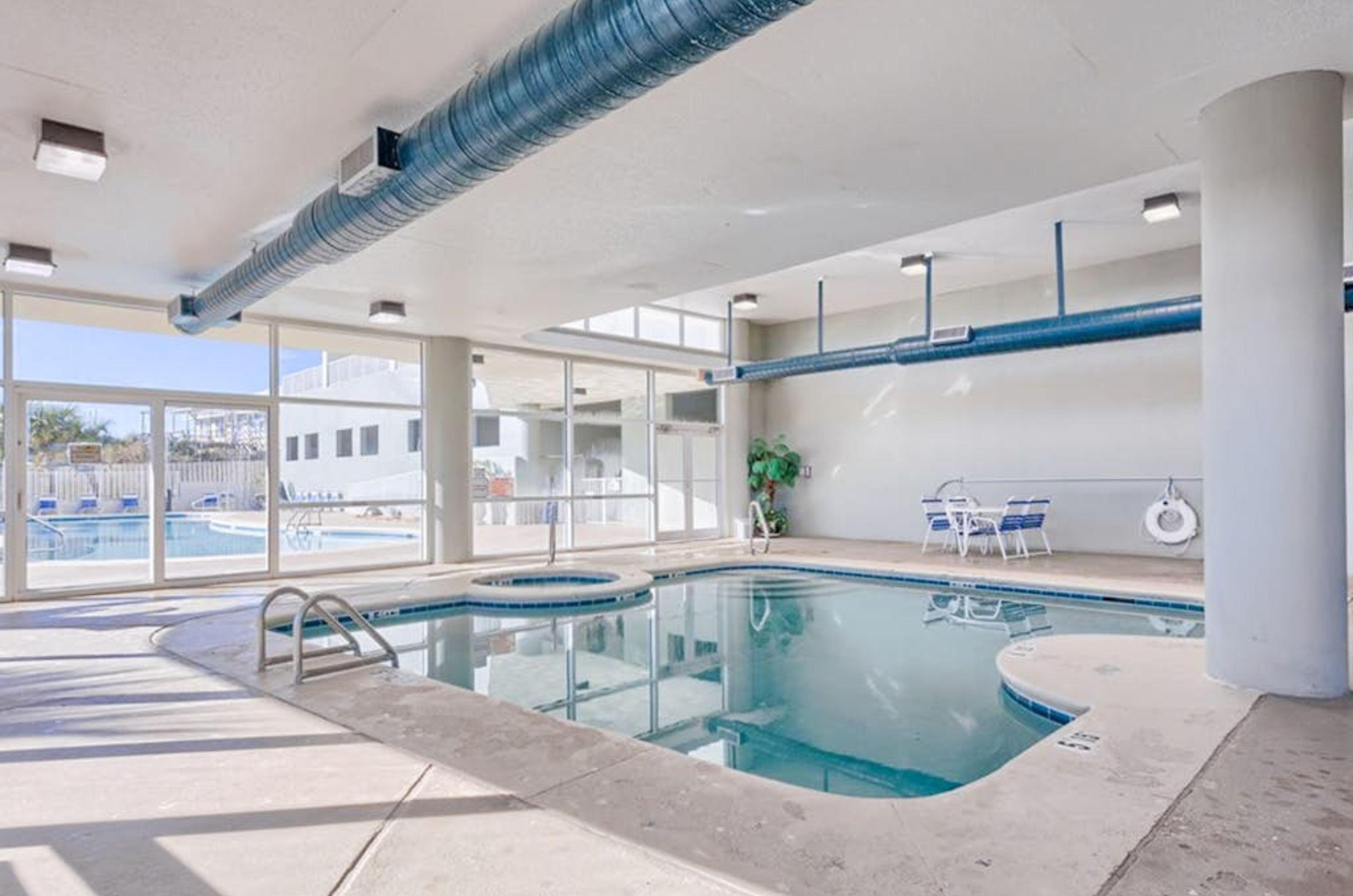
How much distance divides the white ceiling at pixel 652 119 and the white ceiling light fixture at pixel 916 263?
2.71m

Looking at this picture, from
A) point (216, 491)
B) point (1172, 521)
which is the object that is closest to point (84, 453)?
point (216, 491)

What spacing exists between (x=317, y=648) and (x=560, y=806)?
259 centimetres

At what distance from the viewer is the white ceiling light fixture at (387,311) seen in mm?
7199

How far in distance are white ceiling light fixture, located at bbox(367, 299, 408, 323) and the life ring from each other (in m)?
8.28

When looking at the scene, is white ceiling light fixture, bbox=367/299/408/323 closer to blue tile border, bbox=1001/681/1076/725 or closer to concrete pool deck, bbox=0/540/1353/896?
concrete pool deck, bbox=0/540/1353/896

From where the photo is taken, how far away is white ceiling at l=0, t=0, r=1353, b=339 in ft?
9.46

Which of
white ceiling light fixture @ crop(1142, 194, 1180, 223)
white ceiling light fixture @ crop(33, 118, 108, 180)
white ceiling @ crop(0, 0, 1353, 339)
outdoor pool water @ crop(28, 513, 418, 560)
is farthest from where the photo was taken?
outdoor pool water @ crop(28, 513, 418, 560)

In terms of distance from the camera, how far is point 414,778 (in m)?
2.56

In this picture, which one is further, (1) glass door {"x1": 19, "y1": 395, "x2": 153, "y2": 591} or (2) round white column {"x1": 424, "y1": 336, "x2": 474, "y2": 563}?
(2) round white column {"x1": 424, "y1": 336, "x2": 474, "y2": 563}

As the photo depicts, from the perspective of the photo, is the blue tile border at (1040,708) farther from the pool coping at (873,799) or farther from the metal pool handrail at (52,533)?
the metal pool handrail at (52,533)

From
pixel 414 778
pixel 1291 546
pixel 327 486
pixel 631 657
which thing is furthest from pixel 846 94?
pixel 327 486

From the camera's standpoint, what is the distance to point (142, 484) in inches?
278

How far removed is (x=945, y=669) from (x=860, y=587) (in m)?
3.16

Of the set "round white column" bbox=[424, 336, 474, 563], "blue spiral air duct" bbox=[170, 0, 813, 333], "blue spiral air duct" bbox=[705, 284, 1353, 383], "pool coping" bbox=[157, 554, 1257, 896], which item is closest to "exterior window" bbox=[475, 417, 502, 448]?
"round white column" bbox=[424, 336, 474, 563]
